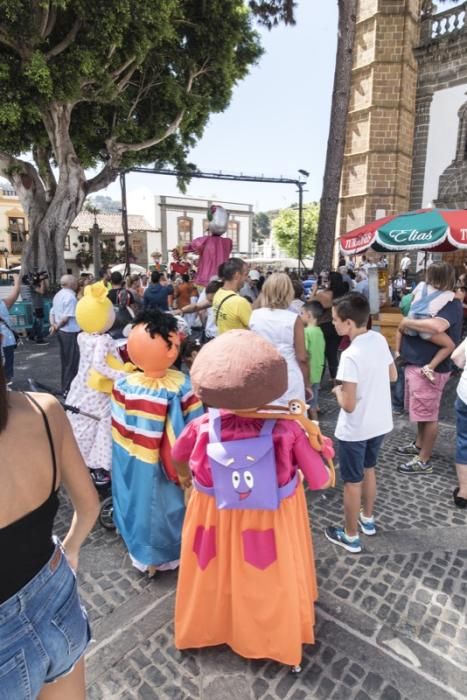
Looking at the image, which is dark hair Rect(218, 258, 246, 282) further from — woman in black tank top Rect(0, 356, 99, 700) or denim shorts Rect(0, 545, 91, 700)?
denim shorts Rect(0, 545, 91, 700)

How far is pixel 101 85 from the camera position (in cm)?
1230

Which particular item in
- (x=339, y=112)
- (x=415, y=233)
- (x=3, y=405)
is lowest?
(x=3, y=405)

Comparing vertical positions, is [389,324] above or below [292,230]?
below

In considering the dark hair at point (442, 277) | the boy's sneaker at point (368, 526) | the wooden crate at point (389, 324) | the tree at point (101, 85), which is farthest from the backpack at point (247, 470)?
the tree at point (101, 85)

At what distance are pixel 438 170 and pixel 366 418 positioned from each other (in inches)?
676

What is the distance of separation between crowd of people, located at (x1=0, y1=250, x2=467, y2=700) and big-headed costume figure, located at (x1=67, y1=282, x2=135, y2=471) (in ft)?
0.04

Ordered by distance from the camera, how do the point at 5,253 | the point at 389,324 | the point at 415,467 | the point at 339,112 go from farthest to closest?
the point at 5,253 → the point at 339,112 → the point at 389,324 → the point at 415,467

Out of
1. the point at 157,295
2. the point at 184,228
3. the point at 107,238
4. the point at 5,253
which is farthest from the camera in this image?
the point at 184,228

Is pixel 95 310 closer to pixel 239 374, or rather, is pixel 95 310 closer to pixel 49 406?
pixel 239 374

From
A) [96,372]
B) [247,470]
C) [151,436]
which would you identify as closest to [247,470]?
[247,470]

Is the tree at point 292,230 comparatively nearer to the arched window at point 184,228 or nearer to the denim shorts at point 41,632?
the arched window at point 184,228

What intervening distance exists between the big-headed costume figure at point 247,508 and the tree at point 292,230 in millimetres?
51046

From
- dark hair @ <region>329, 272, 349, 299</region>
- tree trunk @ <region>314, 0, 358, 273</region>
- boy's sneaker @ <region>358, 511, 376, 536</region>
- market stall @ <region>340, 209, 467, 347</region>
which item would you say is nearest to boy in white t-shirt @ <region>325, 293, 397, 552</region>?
boy's sneaker @ <region>358, 511, 376, 536</region>

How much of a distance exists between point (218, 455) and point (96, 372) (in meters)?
1.79
